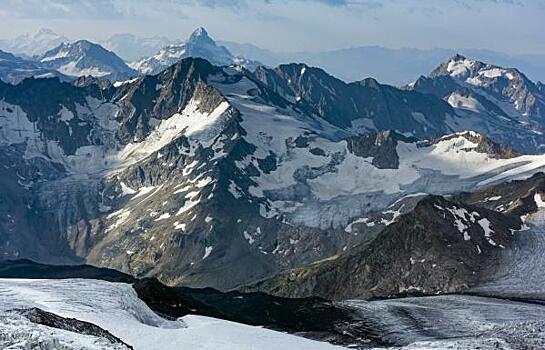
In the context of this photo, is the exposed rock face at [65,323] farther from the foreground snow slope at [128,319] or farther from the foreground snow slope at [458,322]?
the foreground snow slope at [458,322]

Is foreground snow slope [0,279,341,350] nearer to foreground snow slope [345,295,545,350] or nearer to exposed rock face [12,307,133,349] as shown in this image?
exposed rock face [12,307,133,349]

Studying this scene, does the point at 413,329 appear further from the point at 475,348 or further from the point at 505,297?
the point at 505,297

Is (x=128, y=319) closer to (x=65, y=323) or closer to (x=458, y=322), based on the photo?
→ (x=65, y=323)

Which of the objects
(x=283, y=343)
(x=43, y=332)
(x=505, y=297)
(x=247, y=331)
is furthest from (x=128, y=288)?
(x=505, y=297)

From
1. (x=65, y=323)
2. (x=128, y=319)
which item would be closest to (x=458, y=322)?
(x=128, y=319)

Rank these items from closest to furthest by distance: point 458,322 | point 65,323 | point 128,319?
point 65,323, point 128,319, point 458,322

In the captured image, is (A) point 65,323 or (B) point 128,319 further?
(B) point 128,319

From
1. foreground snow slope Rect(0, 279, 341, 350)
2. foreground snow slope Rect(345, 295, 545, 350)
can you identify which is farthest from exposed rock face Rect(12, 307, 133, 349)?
foreground snow slope Rect(345, 295, 545, 350)

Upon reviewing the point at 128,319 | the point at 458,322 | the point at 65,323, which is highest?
the point at 65,323
